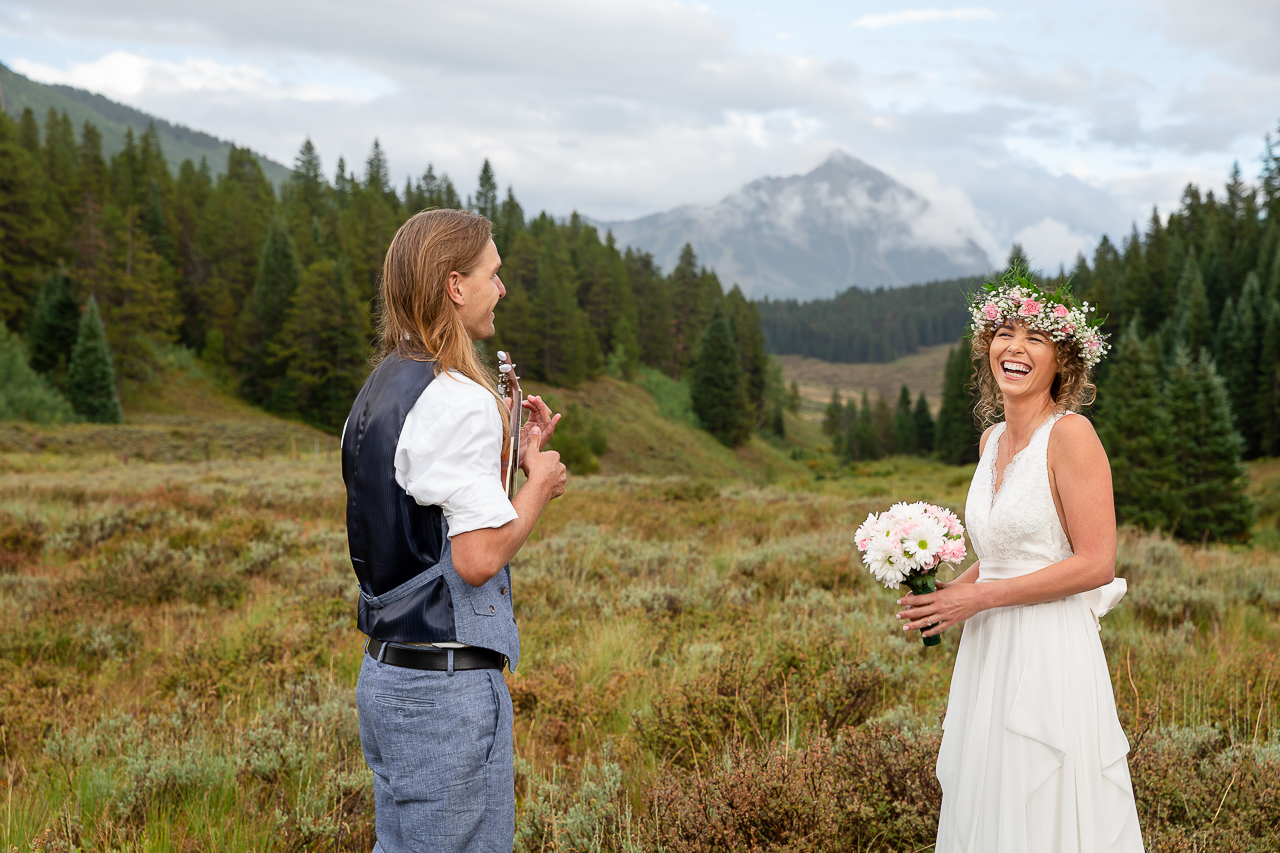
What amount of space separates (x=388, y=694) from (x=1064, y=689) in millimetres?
2093

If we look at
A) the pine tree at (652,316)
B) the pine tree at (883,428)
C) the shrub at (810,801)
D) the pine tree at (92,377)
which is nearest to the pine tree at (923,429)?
the pine tree at (883,428)

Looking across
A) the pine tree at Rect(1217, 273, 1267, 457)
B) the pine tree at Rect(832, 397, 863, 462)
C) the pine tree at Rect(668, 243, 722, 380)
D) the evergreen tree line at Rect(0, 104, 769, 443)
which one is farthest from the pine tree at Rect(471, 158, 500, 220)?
the pine tree at Rect(1217, 273, 1267, 457)

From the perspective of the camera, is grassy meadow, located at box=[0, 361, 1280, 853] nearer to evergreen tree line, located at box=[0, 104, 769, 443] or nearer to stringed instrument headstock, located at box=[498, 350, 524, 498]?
stringed instrument headstock, located at box=[498, 350, 524, 498]

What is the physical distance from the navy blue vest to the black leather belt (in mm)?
35

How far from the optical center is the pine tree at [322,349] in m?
56.0

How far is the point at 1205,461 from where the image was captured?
131 ft

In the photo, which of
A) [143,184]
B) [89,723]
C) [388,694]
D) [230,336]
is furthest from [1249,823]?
[143,184]

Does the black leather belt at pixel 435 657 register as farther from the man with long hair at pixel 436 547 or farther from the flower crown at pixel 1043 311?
the flower crown at pixel 1043 311

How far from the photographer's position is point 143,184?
2869 inches

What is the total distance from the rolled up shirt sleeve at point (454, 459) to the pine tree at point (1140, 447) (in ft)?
139

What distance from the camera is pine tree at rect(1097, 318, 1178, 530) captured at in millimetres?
39406

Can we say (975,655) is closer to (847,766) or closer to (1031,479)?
(1031,479)

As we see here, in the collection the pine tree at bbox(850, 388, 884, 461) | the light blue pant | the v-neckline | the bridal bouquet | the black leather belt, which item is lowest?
the pine tree at bbox(850, 388, 884, 461)

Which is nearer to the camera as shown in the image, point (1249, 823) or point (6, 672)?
point (1249, 823)
